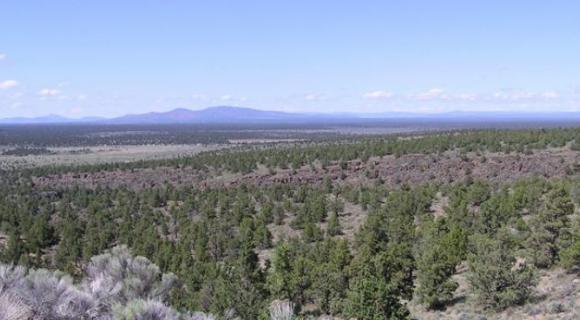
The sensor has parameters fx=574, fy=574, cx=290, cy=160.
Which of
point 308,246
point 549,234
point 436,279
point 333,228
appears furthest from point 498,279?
point 333,228

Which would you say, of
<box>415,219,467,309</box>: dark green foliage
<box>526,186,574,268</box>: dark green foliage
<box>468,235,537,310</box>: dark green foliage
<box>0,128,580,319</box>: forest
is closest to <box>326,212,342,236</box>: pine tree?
<box>0,128,580,319</box>: forest

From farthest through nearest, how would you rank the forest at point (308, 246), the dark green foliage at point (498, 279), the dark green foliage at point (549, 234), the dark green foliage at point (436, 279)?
1. the dark green foliage at point (549, 234)
2. the dark green foliage at point (436, 279)
3. the dark green foliage at point (498, 279)
4. the forest at point (308, 246)

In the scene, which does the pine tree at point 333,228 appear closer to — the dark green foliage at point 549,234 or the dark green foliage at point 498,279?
the dark green foliage at point 549,234

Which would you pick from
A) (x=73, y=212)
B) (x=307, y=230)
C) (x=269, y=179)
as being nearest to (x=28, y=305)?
(x=307, y=230)

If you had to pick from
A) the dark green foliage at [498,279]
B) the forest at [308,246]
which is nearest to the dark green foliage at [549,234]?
the forest at [308,246]

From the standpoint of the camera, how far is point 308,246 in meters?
32.5

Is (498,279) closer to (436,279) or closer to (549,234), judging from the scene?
(436,279)

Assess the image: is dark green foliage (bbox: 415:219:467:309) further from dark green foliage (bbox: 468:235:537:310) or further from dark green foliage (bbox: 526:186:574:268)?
dark green foliage (bbox: 526:186:574:268)

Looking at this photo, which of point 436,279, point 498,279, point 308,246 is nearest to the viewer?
point 498,279

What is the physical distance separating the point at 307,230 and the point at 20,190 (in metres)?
46.4

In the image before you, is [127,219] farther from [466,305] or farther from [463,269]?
→ [466,305]

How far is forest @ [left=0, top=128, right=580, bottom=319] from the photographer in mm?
15656

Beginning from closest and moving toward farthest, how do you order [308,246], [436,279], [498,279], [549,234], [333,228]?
[498,279] → [436,279] → [549,234] → [308,246] → [333,228]

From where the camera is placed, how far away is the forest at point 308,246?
1566 cm
